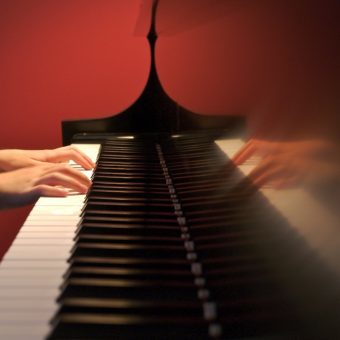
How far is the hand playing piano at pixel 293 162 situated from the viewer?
0.41m

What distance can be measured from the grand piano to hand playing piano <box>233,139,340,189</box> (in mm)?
18

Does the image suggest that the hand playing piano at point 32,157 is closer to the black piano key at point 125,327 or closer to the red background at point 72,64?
the red background at point 72,64

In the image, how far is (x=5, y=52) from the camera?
1971 millimetres

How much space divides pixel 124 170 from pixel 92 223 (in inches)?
13.3

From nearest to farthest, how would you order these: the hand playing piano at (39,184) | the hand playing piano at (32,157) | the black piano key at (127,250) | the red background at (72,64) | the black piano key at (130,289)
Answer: the black piano key at (130,289) < the black piano key at (127,250) < the hand playing piano at (39,184) < the hand playing piano at (32,157) < the red background at (72,64)

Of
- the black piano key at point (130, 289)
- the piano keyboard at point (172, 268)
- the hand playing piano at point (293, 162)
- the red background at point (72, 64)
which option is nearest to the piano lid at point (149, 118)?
the red background at point (72, 64)

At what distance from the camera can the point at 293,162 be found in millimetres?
515

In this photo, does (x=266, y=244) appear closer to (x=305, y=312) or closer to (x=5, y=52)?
(x=305, y=312)

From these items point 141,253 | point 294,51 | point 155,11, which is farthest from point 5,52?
point 294,51

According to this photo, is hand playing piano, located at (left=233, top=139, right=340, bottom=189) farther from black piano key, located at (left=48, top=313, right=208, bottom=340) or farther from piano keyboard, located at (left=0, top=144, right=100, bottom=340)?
piano keyboard, located at (left=0, top=144, right=100, bottom=340)

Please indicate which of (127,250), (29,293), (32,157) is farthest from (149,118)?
(29,293)

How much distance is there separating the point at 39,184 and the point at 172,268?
1.78 feet

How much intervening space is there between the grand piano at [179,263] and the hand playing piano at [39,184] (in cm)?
4

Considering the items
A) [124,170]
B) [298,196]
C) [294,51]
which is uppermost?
[124,170]
